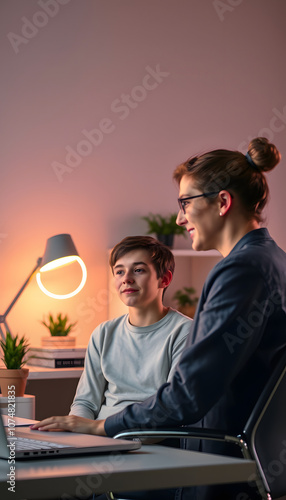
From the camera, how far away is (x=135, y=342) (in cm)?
217

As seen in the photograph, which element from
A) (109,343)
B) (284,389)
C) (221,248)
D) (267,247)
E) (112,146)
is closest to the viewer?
(284,389)

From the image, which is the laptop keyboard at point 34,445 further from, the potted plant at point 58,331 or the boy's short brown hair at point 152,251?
the potted plant at point 58,331

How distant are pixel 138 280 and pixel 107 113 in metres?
1.77

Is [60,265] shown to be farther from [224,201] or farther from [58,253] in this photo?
[224,201]

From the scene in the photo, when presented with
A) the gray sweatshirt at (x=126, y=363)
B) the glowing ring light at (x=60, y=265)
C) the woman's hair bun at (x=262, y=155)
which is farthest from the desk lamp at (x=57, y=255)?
the woman's hair bun at (x=262, y=155)

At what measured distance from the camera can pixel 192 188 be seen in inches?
70.2

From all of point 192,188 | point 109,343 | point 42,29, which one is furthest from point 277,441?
point 42,29

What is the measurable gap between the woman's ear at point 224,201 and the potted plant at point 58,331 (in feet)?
6.19

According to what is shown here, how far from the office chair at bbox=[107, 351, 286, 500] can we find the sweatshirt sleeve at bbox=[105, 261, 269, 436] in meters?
0.04

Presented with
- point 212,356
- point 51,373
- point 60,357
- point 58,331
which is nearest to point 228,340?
point 212,356

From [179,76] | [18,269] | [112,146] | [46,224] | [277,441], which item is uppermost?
[179,76]

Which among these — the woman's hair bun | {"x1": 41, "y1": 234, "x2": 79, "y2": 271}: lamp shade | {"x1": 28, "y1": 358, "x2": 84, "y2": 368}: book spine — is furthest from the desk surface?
{"x1": 41, "y1": 234, "x2": 79, "y2": 271}: lamp shade

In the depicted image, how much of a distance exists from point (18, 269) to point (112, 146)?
0.88m

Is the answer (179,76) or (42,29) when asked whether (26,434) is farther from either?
(179,76)
